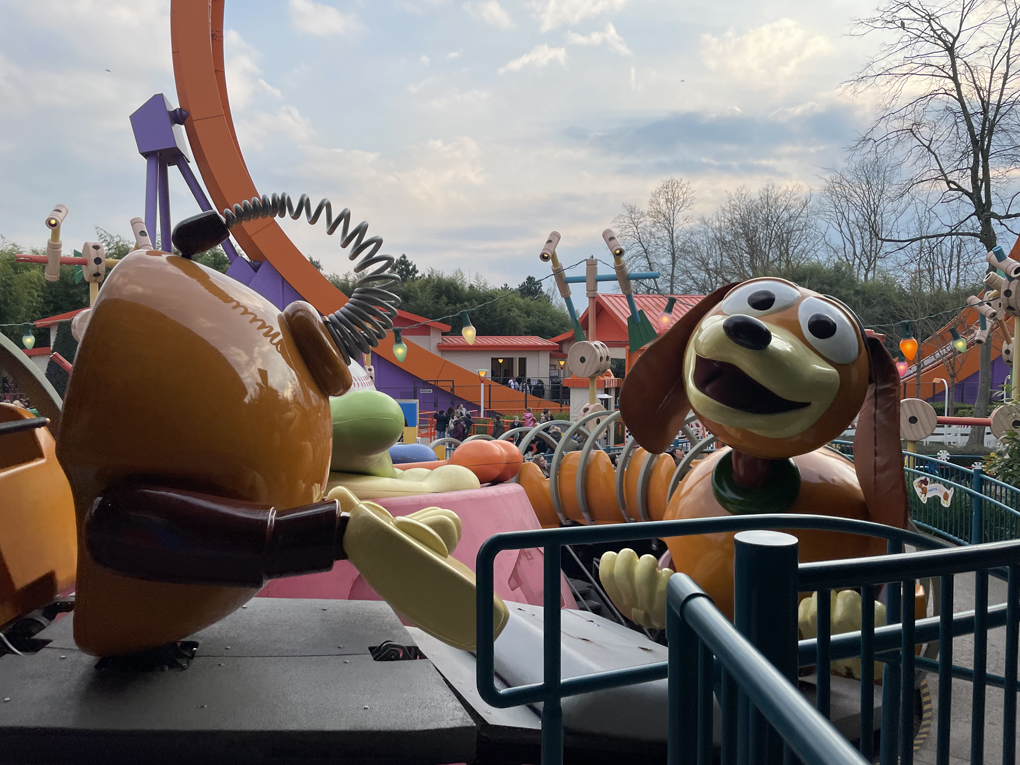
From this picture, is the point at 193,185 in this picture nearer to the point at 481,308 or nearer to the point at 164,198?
the point at 164,198

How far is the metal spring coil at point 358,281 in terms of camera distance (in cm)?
259

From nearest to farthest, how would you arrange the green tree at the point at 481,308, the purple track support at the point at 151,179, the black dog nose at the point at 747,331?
the black dog nose at the point at 747,331 < the purple track support at the point at 151,179 < the green tree at the point at 481,308

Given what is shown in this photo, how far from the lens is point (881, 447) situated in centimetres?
304

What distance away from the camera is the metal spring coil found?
2.59 meters

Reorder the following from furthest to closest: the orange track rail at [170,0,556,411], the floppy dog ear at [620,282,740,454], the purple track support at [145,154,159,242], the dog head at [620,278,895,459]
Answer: the purple track support at [145,154,159,242], the orange track rail at [170,0,556,411], the floppy dog ear at [620,282,740,454], the dog head at [620,278,895,459]

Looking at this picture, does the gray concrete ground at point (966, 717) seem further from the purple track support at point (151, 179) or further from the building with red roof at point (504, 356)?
the building with red roof at point (504, 356)

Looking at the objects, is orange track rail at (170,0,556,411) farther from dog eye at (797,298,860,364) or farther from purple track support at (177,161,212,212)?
dog eye at (797,298,860,364)

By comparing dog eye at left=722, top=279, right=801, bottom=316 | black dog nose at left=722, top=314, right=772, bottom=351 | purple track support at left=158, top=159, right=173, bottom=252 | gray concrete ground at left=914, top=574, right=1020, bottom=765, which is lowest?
gray concrete ground at left=914, top=574, right=1020, bottom=765

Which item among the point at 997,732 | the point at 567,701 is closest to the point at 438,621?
the point at 567,701

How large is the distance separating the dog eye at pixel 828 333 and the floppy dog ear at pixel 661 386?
46 centimetres

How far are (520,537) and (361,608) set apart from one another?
1.32 m

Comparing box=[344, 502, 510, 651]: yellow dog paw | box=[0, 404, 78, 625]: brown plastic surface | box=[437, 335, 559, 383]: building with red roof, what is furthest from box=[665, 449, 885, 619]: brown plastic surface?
box=[437, 335, 559, 383]: building with red roof

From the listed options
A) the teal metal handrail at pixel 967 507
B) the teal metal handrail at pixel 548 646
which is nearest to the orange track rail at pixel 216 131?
the teal metal handrail at pixel 967 507

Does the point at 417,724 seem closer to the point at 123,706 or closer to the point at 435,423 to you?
the point at 123,706
